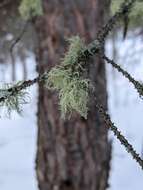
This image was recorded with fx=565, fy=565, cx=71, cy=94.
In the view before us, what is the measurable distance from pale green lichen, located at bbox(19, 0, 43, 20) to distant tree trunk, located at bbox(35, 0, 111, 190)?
7cm

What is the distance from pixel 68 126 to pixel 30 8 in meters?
0.53

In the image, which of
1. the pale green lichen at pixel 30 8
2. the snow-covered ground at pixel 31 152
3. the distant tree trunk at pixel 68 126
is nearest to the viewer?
the pale green lichen at pixel 30 8

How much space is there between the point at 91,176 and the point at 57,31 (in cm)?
65

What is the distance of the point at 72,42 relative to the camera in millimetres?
650

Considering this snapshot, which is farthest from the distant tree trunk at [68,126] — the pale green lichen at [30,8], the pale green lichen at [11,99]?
the pale green lichen at [11,99]

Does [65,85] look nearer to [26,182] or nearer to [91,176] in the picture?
[91,176]

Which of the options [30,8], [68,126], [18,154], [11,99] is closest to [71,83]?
[11,99]

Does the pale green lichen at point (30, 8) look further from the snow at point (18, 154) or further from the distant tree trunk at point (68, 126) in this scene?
the snow at point (18, 154)

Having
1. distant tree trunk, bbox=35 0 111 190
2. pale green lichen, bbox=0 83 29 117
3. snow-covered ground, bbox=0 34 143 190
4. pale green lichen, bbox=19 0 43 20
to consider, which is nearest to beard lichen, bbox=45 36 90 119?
pale green lichen, bbox=0 83 29 117

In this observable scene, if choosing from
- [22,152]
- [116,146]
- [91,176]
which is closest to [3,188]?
[22,152]

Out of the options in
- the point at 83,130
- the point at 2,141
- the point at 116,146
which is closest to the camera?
the point at 83,130

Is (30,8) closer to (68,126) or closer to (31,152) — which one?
(68,126)

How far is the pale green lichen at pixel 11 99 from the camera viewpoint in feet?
2.04

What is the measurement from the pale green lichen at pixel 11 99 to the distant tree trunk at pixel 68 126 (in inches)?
69.3
